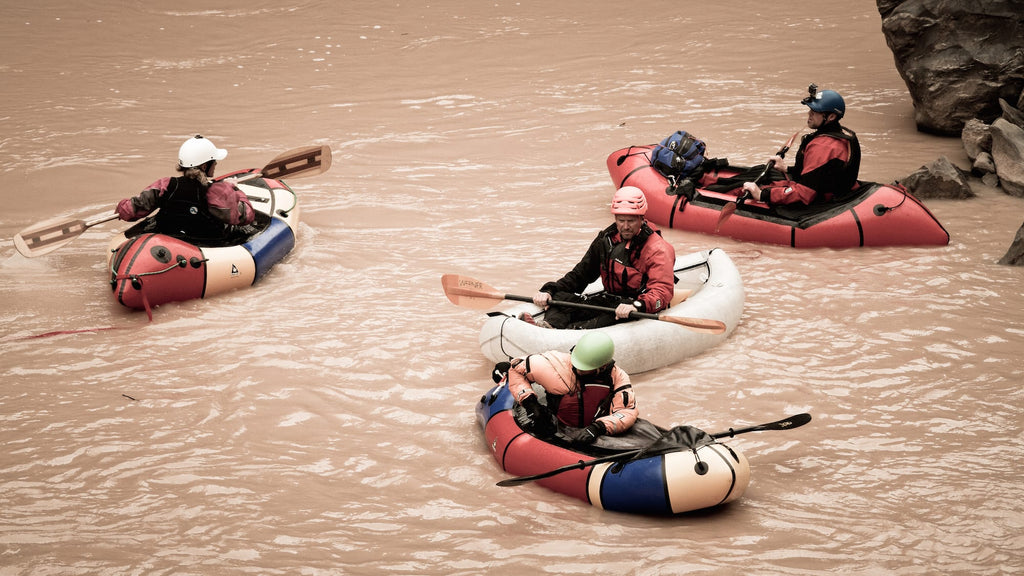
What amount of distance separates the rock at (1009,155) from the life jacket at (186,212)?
6.49 metres

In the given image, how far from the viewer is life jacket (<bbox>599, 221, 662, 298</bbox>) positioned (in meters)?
5.73

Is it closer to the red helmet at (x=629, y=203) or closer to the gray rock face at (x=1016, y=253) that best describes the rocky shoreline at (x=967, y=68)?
the gray rock face at (x=1016, y=253)

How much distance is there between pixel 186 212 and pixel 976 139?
6927 millimetres

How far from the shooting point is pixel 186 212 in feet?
22.7

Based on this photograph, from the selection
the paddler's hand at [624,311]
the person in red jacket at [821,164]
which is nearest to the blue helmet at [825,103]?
the person in red jacket at [821,164]

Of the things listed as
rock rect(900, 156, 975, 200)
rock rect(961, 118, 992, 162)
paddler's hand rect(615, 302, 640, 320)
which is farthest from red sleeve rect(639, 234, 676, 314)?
rock rect(961, 118, 992, 162)

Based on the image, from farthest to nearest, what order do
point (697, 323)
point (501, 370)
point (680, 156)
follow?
1. point (680, 156)
2. point (697, 323)
3. point (501, 370)

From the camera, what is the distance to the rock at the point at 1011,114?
8.80 m

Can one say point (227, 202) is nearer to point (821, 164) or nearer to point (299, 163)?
point (299, 163)

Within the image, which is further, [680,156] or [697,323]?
[680,156]

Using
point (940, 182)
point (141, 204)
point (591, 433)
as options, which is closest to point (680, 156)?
point (940, 182)

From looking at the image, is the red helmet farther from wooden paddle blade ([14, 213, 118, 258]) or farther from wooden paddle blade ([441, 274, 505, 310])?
wooden paddle blade ([14, 213, 118, 258])

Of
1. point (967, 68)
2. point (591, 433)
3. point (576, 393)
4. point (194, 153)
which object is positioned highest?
point (967, 68)

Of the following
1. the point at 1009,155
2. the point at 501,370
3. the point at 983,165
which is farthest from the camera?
the point at 983,165
